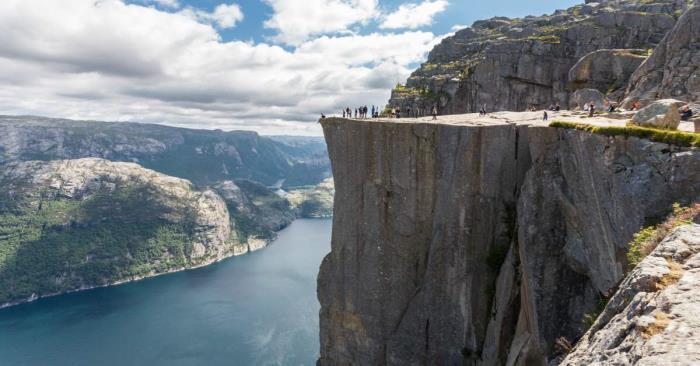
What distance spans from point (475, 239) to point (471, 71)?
157ft

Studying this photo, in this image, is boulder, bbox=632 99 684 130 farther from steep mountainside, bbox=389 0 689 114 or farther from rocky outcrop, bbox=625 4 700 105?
steep mountainside, bbox=389 0 689 114

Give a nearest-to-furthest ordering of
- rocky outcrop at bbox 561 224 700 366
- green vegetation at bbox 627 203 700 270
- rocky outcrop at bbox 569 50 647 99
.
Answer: rocky outcrop at bbox 561 224 700 366, green vegetation at bbox 627 203 700 270, rocky outcrop at bbox 569 50 647 99

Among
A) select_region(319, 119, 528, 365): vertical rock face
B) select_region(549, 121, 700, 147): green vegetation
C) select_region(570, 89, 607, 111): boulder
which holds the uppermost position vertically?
select_region(570, 89, 607, 111): boulder

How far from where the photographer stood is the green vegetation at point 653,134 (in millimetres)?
15688

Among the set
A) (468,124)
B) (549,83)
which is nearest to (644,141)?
(468,124)

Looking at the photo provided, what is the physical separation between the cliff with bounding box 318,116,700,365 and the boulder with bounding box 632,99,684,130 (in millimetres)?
2126

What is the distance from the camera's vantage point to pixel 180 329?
145m

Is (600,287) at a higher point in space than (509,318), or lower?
higher

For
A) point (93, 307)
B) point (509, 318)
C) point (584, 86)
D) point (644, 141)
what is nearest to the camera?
point (644, 141)

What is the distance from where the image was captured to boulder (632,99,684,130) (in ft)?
60.4

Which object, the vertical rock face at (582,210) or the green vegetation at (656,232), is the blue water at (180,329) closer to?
the vertical rock face at (582,210)

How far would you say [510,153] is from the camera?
1025 inches

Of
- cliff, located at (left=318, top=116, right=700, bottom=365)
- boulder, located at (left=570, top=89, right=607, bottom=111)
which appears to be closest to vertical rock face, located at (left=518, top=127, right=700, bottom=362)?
cliff, located at (left=318, top=116, right=700, bottom=365)

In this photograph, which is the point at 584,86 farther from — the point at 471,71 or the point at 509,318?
the point at 509,318
